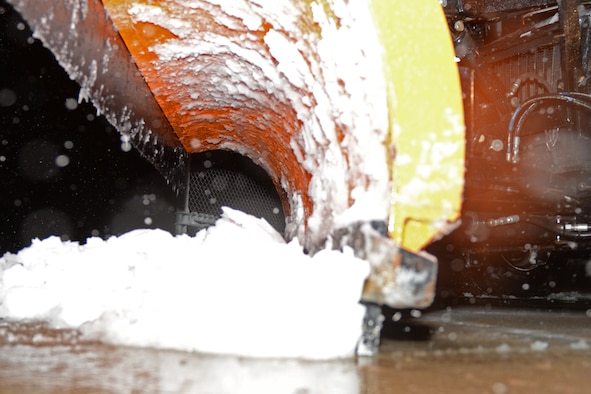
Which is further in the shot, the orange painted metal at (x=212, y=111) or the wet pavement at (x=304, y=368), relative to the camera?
the orange painted metal at (x=212, y=111)

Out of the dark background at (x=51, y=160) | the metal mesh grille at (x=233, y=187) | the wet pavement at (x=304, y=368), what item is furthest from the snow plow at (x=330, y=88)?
the metal mesh grille at (x=233, y=187)

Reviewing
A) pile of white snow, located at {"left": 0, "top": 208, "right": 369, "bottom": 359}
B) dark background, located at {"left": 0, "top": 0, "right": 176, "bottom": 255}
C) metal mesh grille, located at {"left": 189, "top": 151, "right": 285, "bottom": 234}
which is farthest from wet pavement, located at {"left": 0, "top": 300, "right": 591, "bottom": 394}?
metal mesh grille, located at {"left": 189, "top": 151, "right": 285, "bottom": 234}

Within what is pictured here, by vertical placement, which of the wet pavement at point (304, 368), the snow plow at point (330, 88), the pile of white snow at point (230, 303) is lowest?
the wet pavement at point (304, 368)

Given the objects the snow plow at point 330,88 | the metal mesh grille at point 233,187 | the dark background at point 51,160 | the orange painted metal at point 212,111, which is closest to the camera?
the snow plow at point 330,88

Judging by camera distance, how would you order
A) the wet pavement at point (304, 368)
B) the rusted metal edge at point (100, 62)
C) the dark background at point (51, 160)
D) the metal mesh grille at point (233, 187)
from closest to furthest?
the wet pavement at point (304, 368), the rusted metal edge at point (100, 62), the dark background at point (51, 160), the metal mesh grille at point (233, 187)

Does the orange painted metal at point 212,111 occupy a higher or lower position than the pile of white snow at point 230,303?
higher

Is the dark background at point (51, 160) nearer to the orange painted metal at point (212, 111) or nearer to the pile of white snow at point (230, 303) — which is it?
the orange painted metal at point (212, 111)
